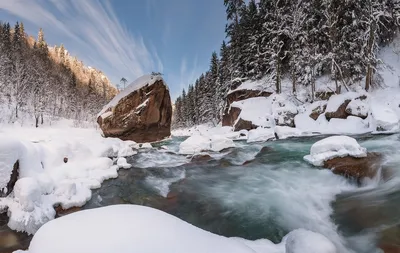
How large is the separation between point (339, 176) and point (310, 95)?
1493 centimetres

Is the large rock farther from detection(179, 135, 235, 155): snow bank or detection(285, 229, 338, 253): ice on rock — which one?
detection(285, 229, 338, 253): ice on rock

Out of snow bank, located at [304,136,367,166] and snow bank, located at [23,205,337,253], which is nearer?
snow bank, located at [23,205,337,253]

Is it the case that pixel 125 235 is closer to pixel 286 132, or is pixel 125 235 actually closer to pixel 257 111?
pixel 286 132

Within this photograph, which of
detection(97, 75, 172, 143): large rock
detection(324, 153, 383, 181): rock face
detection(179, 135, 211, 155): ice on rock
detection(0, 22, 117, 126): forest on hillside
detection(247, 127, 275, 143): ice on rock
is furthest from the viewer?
detection(0, 22, 117, 126): forest on hillside

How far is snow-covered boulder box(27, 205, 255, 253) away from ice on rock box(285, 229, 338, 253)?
1.31 metres

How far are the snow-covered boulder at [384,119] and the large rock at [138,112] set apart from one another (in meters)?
12.4

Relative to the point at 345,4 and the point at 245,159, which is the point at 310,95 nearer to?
the point at 345,4

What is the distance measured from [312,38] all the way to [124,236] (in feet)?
72.7

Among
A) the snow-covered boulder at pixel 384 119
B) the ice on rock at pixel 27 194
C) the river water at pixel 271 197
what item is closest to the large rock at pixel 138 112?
the river water at pixel 271 197

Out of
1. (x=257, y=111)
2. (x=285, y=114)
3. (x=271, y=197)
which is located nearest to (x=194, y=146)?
(x=271, y=197)

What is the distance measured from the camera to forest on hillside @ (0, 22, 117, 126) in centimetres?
3706

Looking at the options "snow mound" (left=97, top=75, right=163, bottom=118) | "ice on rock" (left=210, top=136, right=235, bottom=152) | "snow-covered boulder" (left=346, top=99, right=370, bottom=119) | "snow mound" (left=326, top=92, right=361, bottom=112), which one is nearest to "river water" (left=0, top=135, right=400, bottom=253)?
"ice on rock" (left=210, top=136, right=235, bottom=152)

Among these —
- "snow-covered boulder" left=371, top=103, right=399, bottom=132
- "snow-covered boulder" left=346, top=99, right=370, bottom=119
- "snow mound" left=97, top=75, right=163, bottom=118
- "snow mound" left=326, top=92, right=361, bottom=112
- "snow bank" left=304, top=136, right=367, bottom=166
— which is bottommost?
"snow bank" left=304, top=136, right=367, bottom=166

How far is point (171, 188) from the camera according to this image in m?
6.43
